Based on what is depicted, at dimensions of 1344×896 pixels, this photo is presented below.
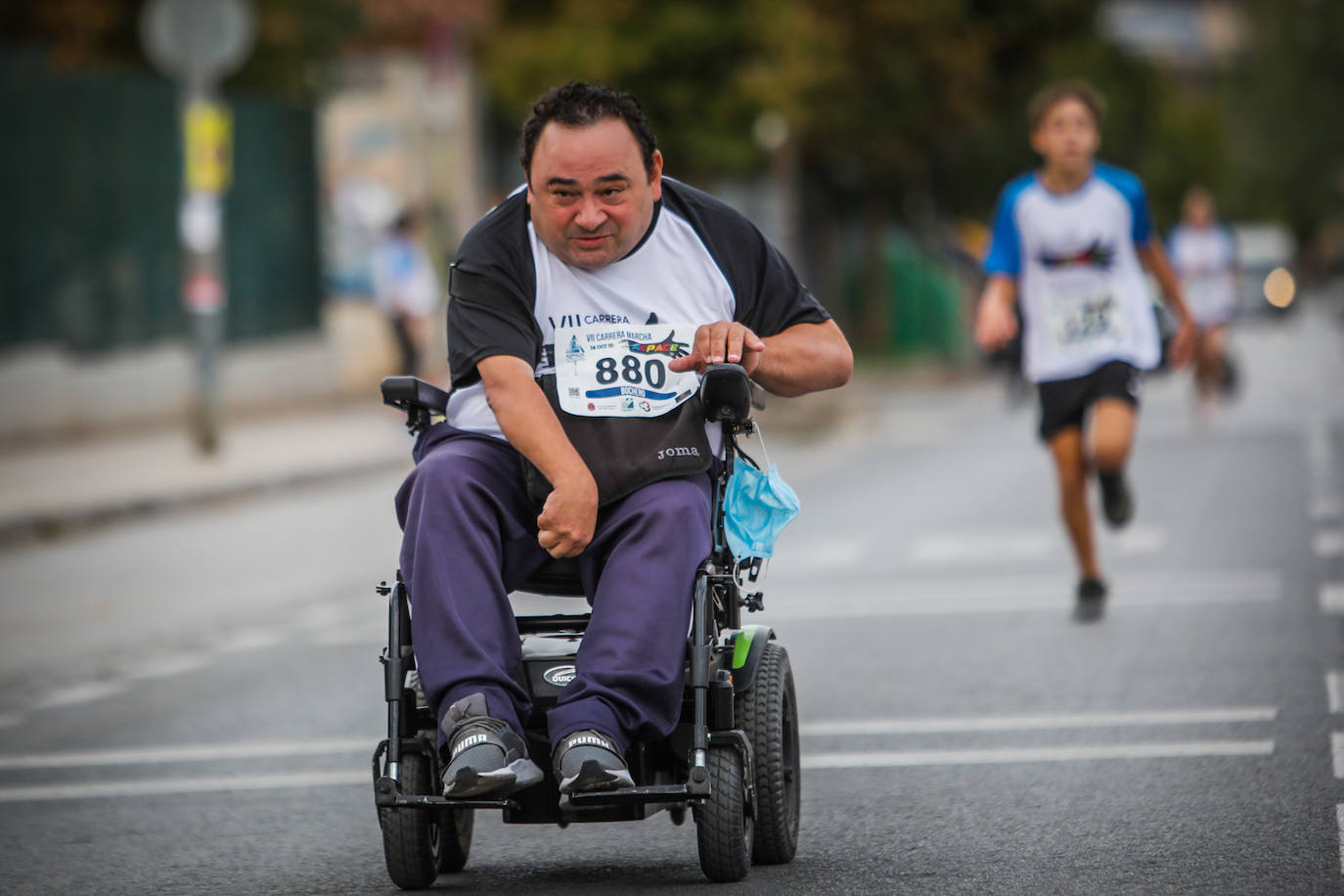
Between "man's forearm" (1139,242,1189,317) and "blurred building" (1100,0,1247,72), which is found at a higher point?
"blurred building" (1100,0,1247,72)

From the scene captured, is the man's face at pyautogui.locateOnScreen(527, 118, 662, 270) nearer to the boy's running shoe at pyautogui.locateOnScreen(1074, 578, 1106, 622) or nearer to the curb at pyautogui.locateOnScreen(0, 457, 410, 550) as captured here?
the boy's running shoe at pyautogui.locateOnScreen(1074, 578, 1106, 622)

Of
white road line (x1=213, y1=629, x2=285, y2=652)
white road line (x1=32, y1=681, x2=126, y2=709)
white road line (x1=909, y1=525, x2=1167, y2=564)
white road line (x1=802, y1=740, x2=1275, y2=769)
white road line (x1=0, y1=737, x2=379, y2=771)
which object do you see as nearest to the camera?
white road line (x1=802, y1=740, x2=1275, y2=769)

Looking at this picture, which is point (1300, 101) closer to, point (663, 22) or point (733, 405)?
point (663, 22)

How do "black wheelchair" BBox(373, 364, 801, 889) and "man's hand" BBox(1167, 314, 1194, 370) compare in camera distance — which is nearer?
"black wheelchair" BBox(373, 364, 801, 889)

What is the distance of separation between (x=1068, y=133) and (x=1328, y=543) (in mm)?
3831

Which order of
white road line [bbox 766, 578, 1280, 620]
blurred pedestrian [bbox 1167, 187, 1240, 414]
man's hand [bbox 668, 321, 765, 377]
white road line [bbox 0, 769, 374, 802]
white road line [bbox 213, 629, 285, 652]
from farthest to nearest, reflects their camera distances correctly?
blurred pedestrian [bbox 1167, 187, 1240, 414] → white road line [bbox 766, 578, 1280, 620] → white road line [bbox 213, 629, 285, 652] → white road line [bbox 0, 769, 374, 802] → man's hand [bbox 668, 321, 765, 377]

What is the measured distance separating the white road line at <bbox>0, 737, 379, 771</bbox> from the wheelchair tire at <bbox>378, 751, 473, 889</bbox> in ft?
7.32

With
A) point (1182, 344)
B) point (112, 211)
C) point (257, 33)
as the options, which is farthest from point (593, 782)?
point (257, 33)

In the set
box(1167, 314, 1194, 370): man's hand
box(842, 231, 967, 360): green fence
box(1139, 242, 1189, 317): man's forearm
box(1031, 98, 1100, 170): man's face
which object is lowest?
box(1167, 314, 1194, 370): man's hand

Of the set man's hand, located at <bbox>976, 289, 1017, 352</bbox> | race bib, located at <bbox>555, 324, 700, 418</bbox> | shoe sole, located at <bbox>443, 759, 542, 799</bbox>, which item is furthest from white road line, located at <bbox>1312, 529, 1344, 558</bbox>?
shoe sole, located at <bbox>443, 759, 542, 799</bbox>

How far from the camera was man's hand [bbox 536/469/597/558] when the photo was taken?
5.05m

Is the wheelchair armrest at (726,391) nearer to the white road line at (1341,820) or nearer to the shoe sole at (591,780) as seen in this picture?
the shoe sole at (591,780)

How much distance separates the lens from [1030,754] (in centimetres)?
696

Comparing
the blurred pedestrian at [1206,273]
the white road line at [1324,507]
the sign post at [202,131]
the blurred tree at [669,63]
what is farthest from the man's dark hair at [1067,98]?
the blurred tree at [669,63]
